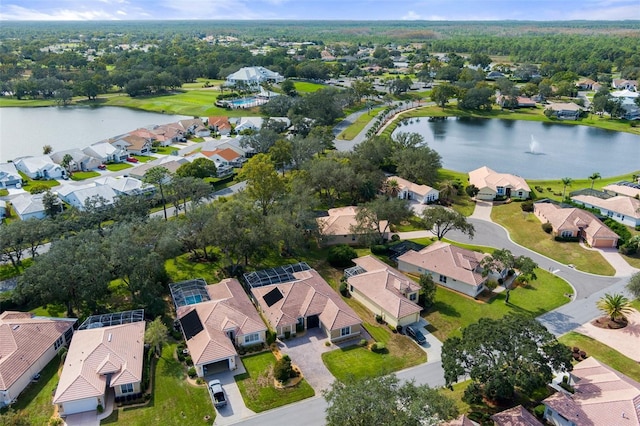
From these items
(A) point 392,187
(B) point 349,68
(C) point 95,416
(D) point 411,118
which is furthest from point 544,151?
(B) point 349,68

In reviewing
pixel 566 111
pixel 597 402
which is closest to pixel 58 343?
pixel 597 402

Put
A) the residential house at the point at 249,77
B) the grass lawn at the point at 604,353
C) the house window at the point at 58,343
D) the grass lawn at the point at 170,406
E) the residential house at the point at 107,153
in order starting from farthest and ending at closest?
the residential house at the point at 249,77 → the residential house at the point at 107,153 → the house window at the point at 58,343 → the grass lawn at the point at 604,353 → the grass lawn at the point at 170,406

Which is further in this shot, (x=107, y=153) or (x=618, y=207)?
(x=107, y=153)

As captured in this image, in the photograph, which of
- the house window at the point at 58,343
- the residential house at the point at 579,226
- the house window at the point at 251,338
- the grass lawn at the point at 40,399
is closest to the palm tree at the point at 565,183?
the residential house at the point at 579,226

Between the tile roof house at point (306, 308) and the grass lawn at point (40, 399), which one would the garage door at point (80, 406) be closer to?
the grass lawn at point (40, 399)

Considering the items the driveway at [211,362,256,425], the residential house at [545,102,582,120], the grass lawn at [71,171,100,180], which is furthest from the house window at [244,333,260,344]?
the residential house at [545,102,582,120]

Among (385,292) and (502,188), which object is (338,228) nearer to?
(385,292)
